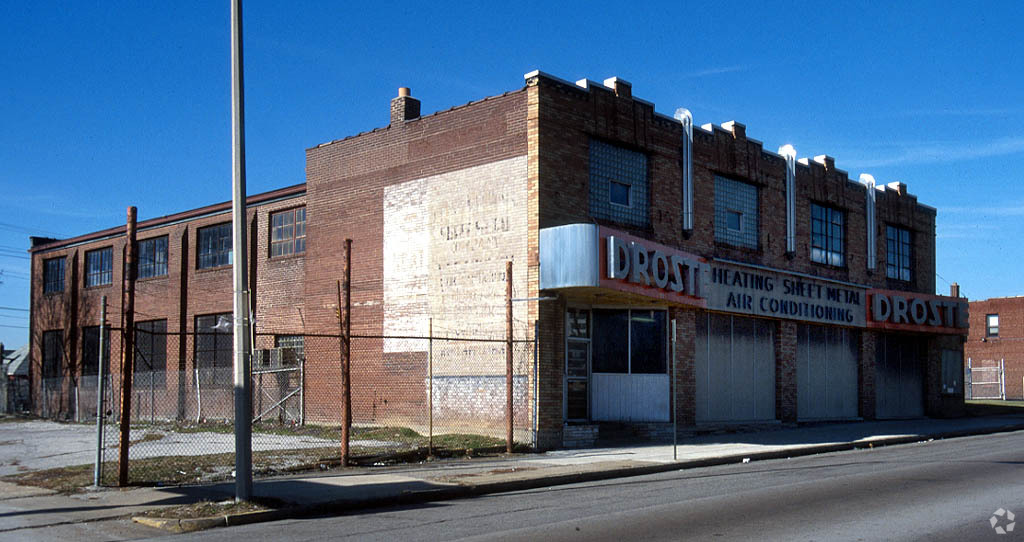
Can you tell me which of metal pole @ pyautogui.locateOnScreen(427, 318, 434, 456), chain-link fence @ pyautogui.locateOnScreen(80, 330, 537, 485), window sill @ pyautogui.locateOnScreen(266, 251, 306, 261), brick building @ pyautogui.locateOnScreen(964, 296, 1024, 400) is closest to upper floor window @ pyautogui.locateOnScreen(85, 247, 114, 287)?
chain-link fence @ pyautogui.locateOnScreen(80, 330, 537, 485)

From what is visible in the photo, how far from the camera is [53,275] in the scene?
41.4 m

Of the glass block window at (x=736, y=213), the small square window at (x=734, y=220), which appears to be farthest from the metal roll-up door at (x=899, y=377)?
the small square window at (x=734, y=220)

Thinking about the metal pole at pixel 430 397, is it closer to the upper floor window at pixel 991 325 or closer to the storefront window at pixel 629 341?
the storefront window at pixel 629 341

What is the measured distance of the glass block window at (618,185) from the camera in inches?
883

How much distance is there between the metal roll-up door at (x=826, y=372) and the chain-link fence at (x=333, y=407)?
11.7 metres

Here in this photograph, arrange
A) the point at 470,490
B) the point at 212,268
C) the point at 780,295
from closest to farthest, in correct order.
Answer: the point at 470,490 → the point at 780,295 → the point at 212,268

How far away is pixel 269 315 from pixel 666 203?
1307 cm

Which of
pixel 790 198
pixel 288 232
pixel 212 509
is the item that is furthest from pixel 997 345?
pixel 212 509

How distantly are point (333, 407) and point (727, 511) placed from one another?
53.0 ft

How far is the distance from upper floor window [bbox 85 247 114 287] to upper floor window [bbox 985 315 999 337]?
59969 mm

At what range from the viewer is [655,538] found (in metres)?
9.62

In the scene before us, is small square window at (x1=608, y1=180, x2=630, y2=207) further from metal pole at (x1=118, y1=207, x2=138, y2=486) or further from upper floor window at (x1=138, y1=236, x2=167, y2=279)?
upper floor window at (x1=138, y1=236, x2=167, y2=279)

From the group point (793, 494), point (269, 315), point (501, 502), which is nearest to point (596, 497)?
point (501, 502)

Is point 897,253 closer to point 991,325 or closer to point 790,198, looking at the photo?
point 790,198
